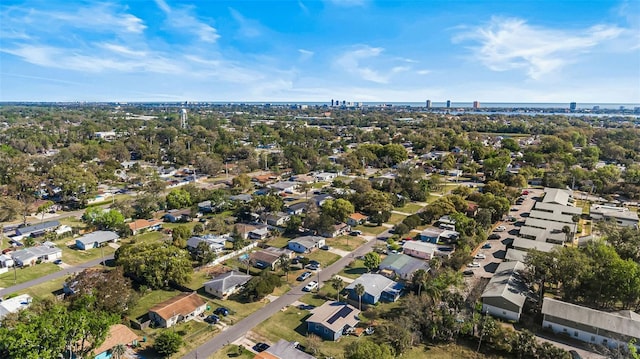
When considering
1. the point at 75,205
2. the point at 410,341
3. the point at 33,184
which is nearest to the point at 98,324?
the point at 410,341

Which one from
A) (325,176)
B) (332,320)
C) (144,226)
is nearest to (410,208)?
(325,176)

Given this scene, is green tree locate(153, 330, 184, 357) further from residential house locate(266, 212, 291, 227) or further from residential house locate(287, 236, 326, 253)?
residential house locate(266, 212, 291, 227)

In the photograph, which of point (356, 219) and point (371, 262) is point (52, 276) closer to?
point (371, 262)

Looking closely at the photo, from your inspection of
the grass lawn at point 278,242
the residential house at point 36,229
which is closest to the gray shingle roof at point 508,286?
the grass lawn at point 278,242

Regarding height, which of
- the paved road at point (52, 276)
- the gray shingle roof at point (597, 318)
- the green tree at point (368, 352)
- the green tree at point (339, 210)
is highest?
the green tree at point (339, 210)

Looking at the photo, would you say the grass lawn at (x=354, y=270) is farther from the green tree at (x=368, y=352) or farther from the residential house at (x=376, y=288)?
the green tree at (x=368, y=352)
